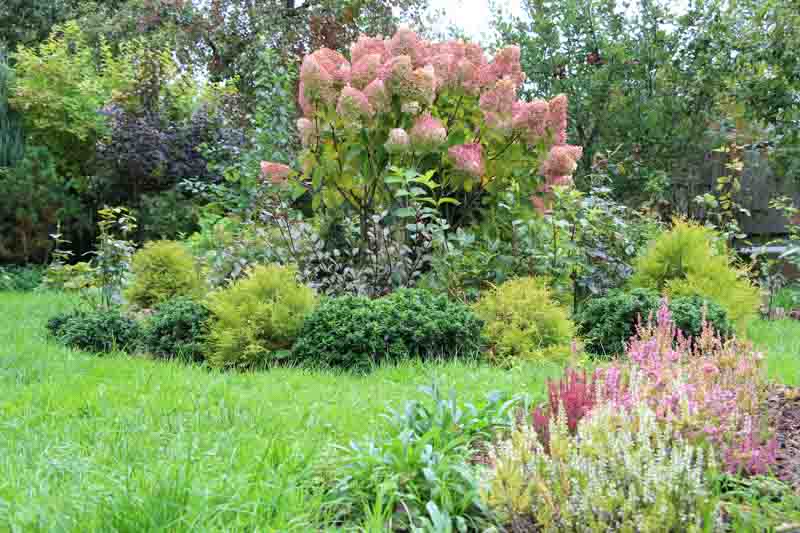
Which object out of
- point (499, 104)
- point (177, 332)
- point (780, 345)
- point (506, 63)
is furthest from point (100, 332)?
point (780, 345)

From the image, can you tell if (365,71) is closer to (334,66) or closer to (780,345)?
(334,66)

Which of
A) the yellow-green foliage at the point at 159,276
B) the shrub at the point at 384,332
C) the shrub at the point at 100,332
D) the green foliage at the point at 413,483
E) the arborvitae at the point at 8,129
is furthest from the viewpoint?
the arborvitae at the point at 8,129

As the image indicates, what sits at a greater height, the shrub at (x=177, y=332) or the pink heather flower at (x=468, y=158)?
the pink heather flower at (x=468, y=158)

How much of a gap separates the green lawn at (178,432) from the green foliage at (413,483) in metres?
0.12

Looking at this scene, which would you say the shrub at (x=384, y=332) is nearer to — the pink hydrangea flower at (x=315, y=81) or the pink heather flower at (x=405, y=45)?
the pink hydrangea flower at (x=315, y=81)

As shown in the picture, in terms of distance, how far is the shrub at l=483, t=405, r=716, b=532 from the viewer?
174 cm

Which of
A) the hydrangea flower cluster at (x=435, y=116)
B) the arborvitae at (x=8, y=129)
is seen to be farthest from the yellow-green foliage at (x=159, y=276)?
the arborvitae at (x=8, y=129)

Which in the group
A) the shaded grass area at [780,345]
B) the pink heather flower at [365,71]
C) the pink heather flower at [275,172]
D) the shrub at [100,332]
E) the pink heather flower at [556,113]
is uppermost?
the pink heather flower at [365,71]

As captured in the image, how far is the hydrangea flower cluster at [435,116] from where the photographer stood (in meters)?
5.20

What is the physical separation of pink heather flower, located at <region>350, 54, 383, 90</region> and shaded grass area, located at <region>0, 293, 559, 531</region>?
2.39m

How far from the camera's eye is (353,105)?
16.6ft

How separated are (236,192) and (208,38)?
673 centimetres

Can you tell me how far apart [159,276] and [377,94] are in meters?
2.49

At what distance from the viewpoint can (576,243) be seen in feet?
18.6
